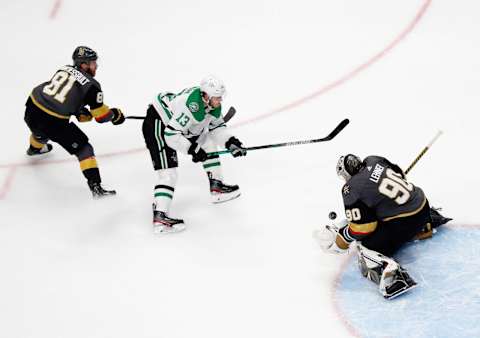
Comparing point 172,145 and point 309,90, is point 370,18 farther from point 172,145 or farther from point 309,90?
point 172,145

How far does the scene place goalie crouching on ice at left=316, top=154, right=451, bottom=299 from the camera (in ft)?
9.86

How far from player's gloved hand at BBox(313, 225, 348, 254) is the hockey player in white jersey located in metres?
0.79

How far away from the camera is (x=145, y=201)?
4.20 m

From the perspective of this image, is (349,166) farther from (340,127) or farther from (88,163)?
(88,163)

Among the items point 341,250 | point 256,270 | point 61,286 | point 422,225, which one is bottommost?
point 61,286

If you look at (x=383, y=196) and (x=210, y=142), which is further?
(x=210, y=142)

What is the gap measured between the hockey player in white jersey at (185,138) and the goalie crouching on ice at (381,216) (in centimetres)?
94

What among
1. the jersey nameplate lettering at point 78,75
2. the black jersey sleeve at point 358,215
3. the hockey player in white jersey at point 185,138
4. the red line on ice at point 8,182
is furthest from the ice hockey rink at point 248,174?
the jersey nameplate lettering at point 78,75

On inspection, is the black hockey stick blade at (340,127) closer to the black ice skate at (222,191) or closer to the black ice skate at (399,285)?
the black ice skate at (222,191)

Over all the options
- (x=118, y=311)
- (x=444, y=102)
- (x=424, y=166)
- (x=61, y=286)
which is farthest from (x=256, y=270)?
(x=444, y=102)

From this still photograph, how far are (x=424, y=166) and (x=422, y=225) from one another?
3.18 ft

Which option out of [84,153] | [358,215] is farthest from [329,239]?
[84,153]

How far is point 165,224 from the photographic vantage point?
378 cm

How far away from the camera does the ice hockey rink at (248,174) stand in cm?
307
